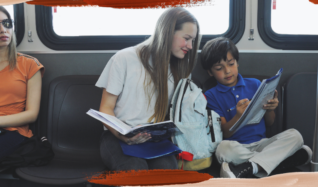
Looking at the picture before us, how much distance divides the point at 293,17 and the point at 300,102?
2.26ft

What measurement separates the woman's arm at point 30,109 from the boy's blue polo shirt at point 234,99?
120cm

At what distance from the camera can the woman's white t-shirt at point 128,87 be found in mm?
1490

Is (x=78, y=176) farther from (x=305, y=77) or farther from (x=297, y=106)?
(x=305, y=77)

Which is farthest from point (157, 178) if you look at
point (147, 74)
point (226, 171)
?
point (147, 74)

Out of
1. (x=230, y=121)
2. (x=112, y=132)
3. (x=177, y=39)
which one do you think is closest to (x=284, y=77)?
(x=230, y=121)

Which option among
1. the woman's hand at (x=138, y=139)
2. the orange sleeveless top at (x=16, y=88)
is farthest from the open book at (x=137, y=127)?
the orange sleeveless top at (x=16, y=88)

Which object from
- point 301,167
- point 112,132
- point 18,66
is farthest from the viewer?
point 18,66

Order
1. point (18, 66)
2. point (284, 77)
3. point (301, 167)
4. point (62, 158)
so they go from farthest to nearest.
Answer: point (284, 77)
point (18, 66)
point (62, 158)
point (301, 167)

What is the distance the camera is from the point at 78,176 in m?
1.41

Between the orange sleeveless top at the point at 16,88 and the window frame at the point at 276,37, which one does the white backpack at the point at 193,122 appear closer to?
the window frame at the point at 276,37

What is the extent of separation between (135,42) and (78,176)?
1.18 meters

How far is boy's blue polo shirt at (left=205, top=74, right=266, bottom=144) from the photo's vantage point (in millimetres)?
1679

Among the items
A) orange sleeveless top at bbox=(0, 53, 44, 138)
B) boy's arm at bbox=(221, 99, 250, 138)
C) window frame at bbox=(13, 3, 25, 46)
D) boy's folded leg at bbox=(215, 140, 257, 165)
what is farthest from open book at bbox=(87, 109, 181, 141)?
window frame at bbox=(13, 3, 25, 46)

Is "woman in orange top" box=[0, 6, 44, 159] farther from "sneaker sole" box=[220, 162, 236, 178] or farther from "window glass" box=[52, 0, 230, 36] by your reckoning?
"sneaker sole" box=[220, 162, 236, 178]
